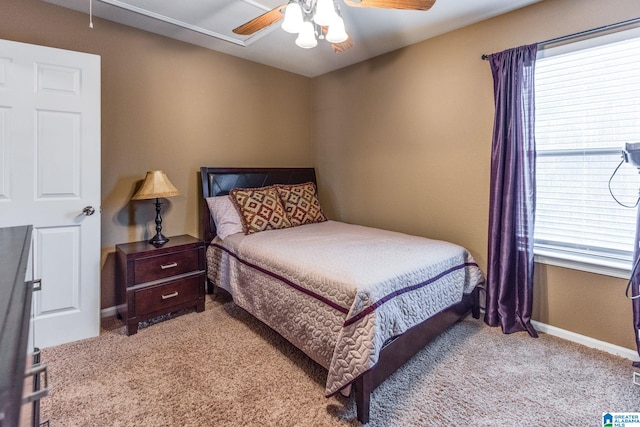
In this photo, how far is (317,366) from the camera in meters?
2.07

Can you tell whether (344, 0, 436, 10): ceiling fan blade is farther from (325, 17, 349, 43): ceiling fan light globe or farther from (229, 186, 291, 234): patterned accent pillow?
(229, 186, 291, 234): patterned accent pillow

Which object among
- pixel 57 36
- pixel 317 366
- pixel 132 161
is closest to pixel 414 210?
pixel 317 366

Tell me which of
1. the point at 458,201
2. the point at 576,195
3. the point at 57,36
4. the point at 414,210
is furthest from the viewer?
the point at 414,210

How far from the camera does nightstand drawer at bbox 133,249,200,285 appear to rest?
2512 mm

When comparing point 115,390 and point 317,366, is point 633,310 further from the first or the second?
point 115,390

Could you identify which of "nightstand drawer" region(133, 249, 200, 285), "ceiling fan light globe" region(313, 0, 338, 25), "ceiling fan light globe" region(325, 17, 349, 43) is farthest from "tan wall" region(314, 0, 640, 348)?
"nightstand drawer" region(133, 249, 200, 285)

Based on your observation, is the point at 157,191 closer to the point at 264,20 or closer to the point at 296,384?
the point at 264,20

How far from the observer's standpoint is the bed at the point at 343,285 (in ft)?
5.42

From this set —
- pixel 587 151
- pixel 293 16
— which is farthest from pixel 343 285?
pixel 587 151

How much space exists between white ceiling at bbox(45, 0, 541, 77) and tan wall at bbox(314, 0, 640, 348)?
6.4 inches

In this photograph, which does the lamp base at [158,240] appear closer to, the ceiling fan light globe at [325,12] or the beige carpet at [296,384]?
the beige carpet at [296,384]

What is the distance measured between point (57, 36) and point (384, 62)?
282cm

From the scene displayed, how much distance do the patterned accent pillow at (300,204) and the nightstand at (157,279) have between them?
958 mm

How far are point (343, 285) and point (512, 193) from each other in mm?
1589
